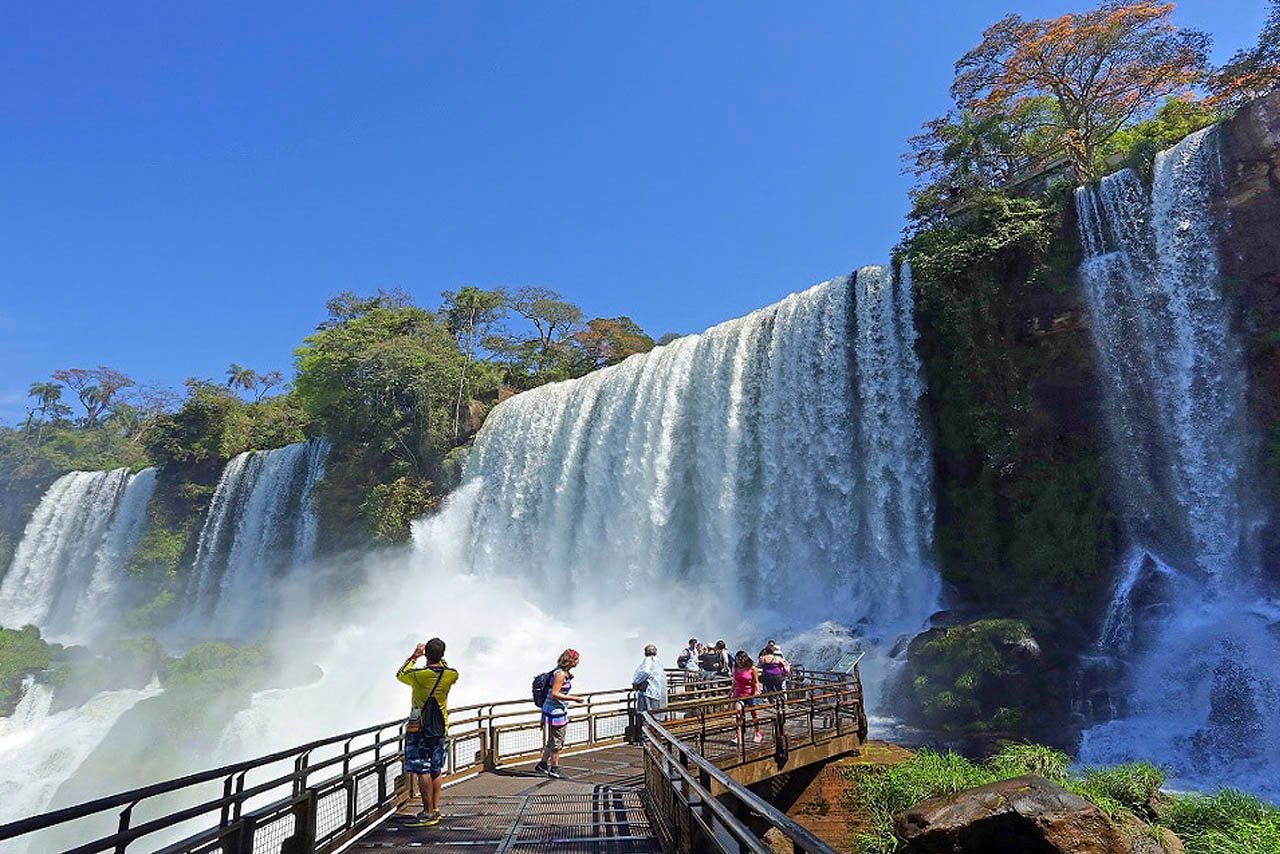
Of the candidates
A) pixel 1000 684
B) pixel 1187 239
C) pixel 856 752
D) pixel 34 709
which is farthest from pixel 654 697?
pixel 34 709

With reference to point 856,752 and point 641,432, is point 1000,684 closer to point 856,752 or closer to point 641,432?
point 856,752

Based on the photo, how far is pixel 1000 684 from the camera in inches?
605

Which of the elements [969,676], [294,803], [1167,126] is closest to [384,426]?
[969,676]

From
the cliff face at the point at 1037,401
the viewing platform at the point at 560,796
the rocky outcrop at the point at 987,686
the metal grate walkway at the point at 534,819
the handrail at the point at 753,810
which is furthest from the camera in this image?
the cliff face at the point at 1037,401

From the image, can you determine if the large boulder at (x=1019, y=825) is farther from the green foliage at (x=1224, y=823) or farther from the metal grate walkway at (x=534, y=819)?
the metal grate walkway at (x=534, y=819)

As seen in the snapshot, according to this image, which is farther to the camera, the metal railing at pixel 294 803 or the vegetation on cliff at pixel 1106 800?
the vegetation on cliff at pixel 1106 800

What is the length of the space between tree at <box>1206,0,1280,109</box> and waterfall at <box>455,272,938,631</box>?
9.88m

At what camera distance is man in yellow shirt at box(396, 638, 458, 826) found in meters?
6.49

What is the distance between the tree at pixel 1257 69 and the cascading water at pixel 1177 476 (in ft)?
12.6

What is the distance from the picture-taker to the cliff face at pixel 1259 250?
16.5 meters

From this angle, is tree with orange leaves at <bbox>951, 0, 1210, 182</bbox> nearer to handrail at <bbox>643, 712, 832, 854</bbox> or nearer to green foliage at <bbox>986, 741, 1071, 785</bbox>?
green foliage at <bbox>986, 741, 1071, 785</bbox>

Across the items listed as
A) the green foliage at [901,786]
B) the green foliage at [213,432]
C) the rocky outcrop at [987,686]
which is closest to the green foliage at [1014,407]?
the rocky outcrop at [987,686]

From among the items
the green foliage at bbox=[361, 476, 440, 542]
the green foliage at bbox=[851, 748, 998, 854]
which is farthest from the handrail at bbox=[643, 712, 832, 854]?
the green foliage at bbox=[361, 476, 440, 542]

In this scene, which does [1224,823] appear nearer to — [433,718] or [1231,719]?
[1231,719]
